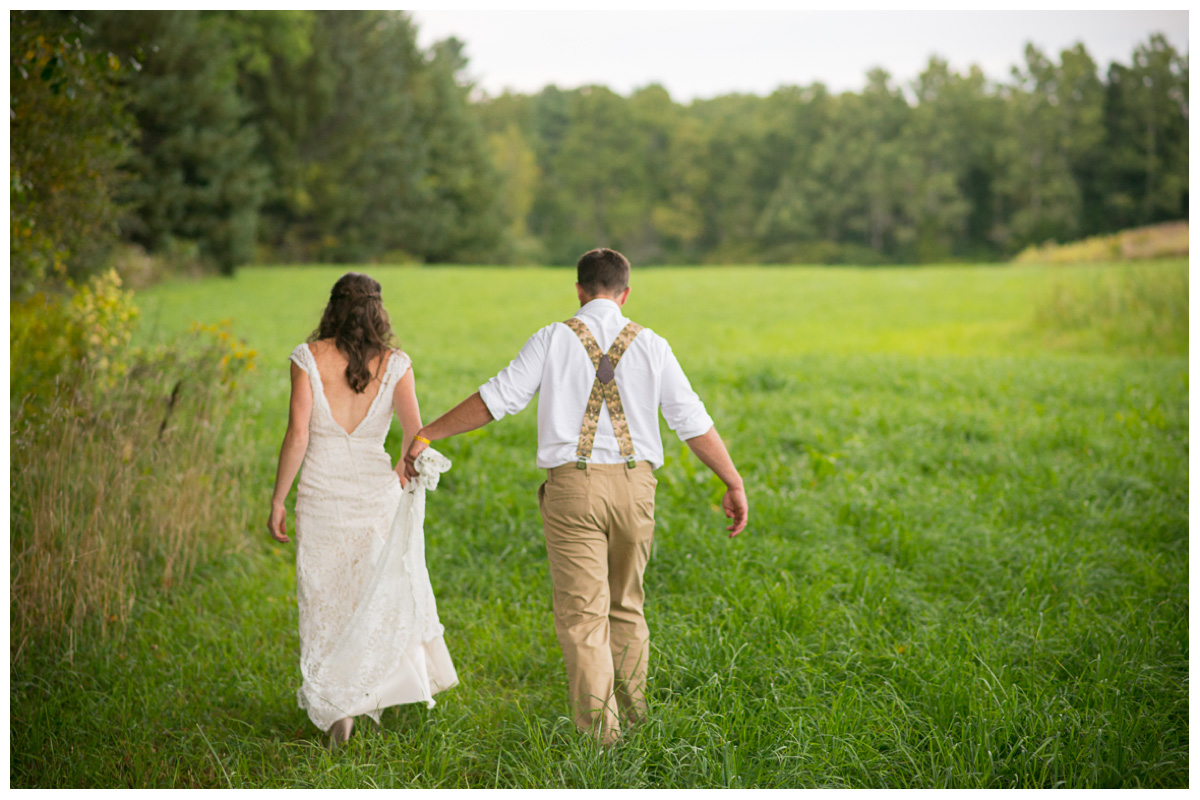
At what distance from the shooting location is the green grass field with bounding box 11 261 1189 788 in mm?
3176

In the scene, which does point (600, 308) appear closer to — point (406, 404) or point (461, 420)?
point (461, 420)

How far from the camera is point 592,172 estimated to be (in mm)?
45438

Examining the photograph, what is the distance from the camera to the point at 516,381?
3064mm

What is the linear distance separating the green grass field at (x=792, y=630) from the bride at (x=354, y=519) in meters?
0.25

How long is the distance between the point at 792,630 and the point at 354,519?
2097 millimetres

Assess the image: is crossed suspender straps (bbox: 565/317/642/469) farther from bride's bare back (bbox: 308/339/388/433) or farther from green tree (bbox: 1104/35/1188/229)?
green tree (bbox: 1104/35/1188/229)

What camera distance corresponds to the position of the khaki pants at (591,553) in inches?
121

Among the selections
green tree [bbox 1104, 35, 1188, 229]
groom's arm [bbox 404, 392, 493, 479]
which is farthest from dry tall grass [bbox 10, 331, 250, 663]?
green tree [bbox 1104, 35, 1188, 229]

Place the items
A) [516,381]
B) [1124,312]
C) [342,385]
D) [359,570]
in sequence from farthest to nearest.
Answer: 1. [1124,312]
2. [359,570]
3. [342,385]
4. [516,381]

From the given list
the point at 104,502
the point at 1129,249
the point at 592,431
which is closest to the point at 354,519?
the point at 592,431

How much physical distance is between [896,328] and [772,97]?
34810 millimetres

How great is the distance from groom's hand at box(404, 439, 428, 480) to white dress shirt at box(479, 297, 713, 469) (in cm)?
32

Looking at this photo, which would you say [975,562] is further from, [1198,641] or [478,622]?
[478,622]

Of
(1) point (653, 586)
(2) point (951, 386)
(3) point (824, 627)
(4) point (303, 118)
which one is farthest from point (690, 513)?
(4) point (303, 118)
